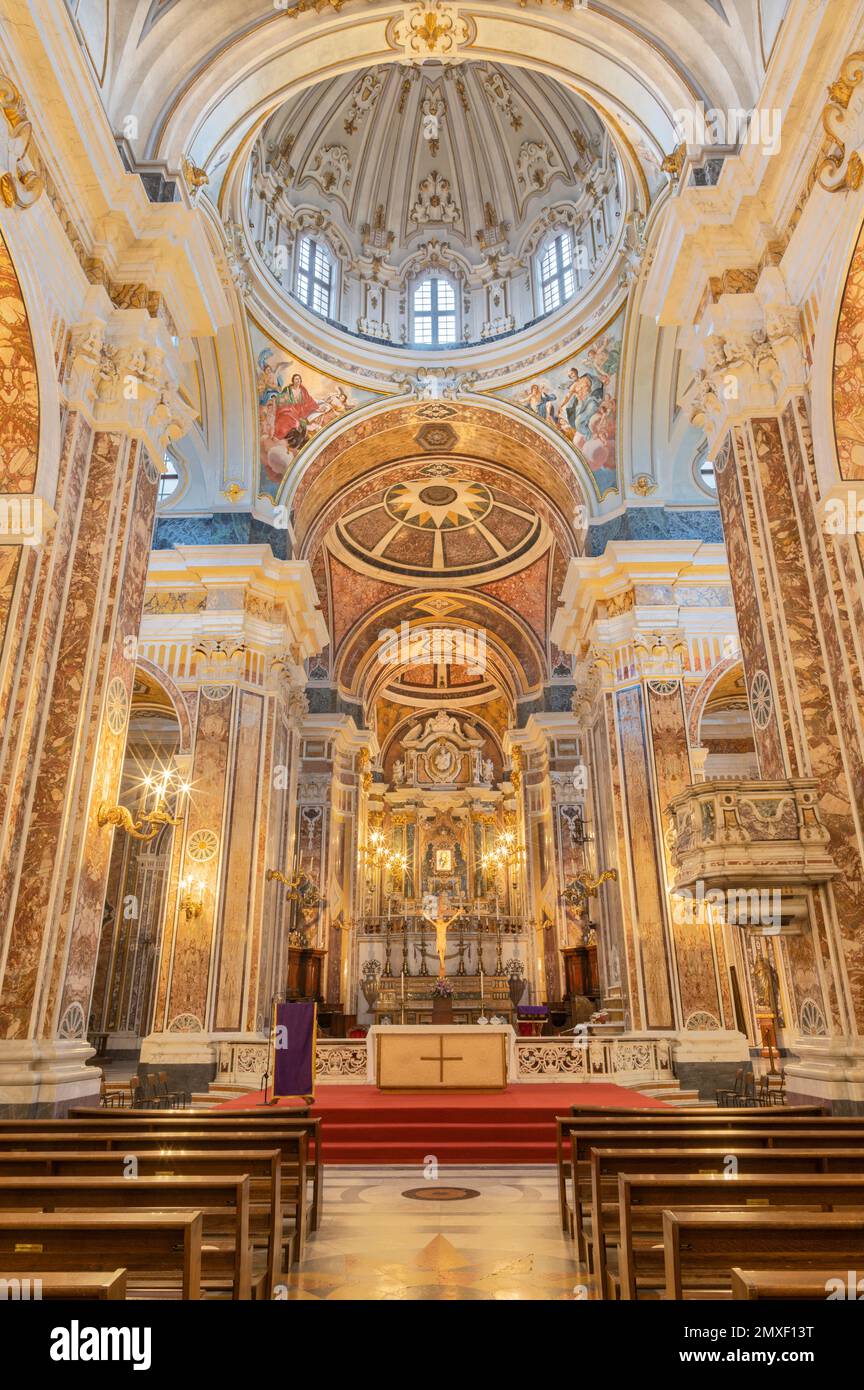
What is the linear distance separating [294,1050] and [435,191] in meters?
16.3

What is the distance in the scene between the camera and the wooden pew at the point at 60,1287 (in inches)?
74.2

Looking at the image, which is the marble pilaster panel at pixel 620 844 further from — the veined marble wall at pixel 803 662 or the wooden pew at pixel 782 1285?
the wooden pew at pixel 782 1285

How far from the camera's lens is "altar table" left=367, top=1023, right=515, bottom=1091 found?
35.4 feet

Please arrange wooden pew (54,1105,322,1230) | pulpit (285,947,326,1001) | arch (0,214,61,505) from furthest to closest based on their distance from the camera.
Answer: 1. pulpit (285,947,326,1001)
2. arch (0,214,61,505)
3. wooden pew (54,1105,322,1230)

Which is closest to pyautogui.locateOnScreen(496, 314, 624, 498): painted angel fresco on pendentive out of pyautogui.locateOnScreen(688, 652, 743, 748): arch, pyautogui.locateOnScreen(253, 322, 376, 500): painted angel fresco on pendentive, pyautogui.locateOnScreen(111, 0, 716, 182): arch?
pyautogui.locateOnScreen(253, 322, 376, 500): painted angel fresco on pendentive

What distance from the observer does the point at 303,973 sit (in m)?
20.0

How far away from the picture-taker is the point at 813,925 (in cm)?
673

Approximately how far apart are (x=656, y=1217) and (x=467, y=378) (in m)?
15.2

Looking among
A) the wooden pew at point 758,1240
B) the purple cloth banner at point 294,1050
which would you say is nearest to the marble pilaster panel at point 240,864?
the purple cloth banner at point 294,1050

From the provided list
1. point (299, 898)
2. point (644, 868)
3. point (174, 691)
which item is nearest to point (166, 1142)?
point (644, 868)

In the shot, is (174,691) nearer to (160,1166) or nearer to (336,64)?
(336,64)

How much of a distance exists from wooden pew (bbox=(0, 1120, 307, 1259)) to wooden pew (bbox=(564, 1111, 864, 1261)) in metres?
1.44

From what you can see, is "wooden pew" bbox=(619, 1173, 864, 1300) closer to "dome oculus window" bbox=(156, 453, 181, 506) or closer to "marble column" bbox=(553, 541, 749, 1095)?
"marble column" bbox=(553, 541, 749, 1095)

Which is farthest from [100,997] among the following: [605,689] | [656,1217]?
[656,1217]
